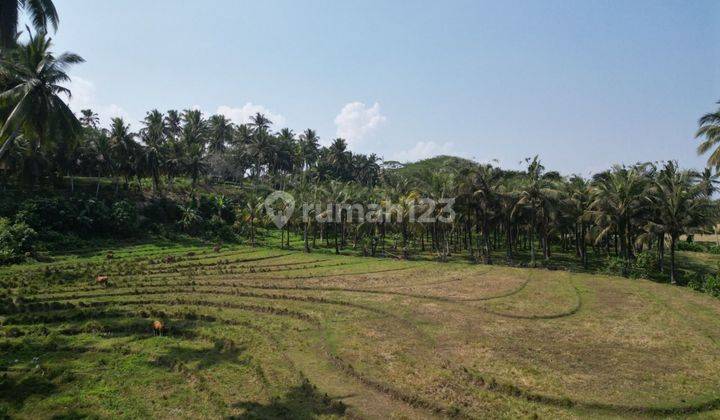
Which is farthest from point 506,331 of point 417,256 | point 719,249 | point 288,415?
point 719,249

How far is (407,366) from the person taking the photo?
1697cm

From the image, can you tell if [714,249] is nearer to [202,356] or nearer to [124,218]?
[202,356]

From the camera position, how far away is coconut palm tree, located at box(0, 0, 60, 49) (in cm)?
2236

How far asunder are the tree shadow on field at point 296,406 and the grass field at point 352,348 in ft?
0.19

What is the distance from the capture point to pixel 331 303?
26.7 metres

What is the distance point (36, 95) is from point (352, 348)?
2400cm

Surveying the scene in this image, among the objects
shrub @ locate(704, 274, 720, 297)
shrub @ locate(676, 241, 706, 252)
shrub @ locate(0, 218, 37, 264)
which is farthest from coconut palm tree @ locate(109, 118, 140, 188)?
shrub @ locate(676, 241, 706, 252)

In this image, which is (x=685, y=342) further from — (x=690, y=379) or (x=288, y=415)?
(x=288, y=415)

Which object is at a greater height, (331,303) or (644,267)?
(644,267)

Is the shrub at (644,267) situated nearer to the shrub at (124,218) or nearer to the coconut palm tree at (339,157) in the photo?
the shrub at (124,218)

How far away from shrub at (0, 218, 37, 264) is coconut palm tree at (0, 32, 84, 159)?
570 inches

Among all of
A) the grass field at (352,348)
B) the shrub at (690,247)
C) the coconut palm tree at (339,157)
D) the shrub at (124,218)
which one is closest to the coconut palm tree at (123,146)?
the shrub at (124,218)

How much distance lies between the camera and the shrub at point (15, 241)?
121ft

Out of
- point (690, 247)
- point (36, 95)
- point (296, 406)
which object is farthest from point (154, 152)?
point (690, 247)
